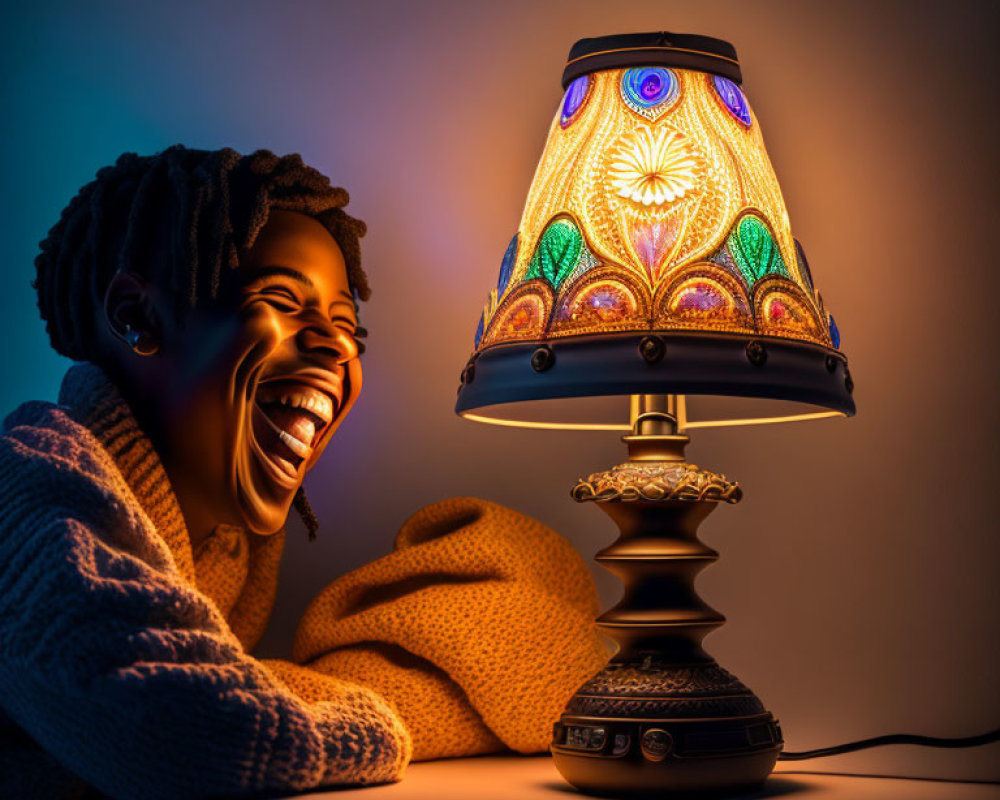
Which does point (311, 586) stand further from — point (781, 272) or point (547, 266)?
point (781, 272)

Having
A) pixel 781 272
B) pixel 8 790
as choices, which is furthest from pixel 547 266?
pixel 8 790

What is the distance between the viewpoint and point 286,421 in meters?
1.13

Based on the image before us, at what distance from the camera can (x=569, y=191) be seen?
99cm

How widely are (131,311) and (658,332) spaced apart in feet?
1.52

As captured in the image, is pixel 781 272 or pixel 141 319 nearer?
pixel 781 272

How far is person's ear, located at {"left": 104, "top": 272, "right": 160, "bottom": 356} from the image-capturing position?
109cm

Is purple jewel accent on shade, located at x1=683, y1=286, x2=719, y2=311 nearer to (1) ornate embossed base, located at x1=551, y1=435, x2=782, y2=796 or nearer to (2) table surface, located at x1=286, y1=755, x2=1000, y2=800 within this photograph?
(1) ornate embossed base, located at x1=551, y1=435, x2=782, y2=796

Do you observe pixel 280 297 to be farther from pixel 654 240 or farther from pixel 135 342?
pixel 654 240

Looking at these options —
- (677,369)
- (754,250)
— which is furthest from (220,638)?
(754,250)

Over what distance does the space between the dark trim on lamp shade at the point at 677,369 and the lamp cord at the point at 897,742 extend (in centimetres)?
39

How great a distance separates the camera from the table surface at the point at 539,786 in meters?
0.95

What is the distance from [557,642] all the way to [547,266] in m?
0.35

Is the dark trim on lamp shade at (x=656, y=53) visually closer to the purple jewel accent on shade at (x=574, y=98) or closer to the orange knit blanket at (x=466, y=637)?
the purple jewel accent on shade at (x=574, y=98)

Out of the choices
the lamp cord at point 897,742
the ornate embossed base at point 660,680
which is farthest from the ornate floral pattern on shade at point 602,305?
the lamp cord at point 897,742
